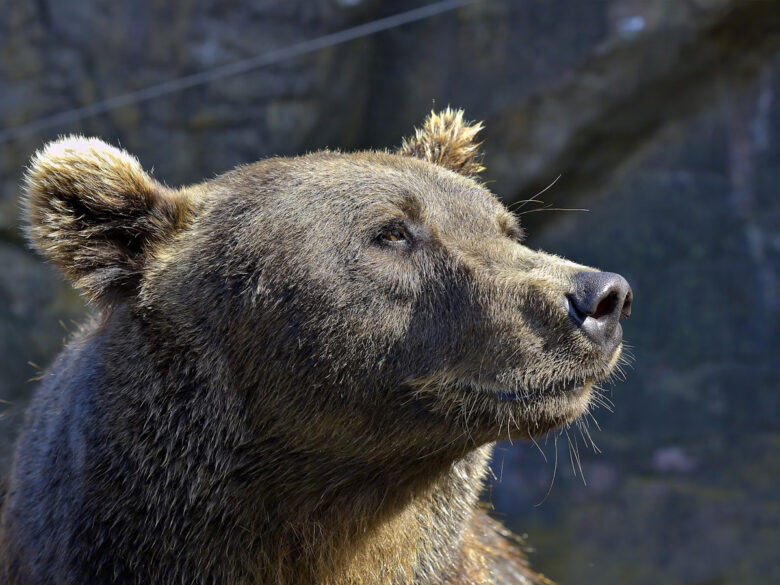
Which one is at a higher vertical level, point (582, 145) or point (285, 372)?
point (582, 145)

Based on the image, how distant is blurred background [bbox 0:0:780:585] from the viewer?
7625mm

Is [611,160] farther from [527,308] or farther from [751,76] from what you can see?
[527,308]

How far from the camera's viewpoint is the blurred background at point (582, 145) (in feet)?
25.0

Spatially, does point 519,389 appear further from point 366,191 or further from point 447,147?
point 447,147

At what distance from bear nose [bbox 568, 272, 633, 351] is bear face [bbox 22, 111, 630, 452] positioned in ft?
0.10

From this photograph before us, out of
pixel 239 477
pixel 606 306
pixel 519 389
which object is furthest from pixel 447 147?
pixel 239 477

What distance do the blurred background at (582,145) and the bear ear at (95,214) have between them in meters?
4.26

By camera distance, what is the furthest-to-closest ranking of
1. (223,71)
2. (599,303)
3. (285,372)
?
(223,71) → (285,372) → (599,303)

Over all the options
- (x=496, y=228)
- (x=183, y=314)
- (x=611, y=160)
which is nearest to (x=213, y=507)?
(x=183, y=314)

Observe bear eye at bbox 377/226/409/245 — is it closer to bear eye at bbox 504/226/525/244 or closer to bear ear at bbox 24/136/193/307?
bear eye at bbox 504/226/525/244

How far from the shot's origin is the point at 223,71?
7445mm

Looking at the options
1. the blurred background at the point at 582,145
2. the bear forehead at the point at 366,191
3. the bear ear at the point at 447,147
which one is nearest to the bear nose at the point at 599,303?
the bear forehead at the point at 366,191

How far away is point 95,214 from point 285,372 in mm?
914

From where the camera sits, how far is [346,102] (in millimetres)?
8305
